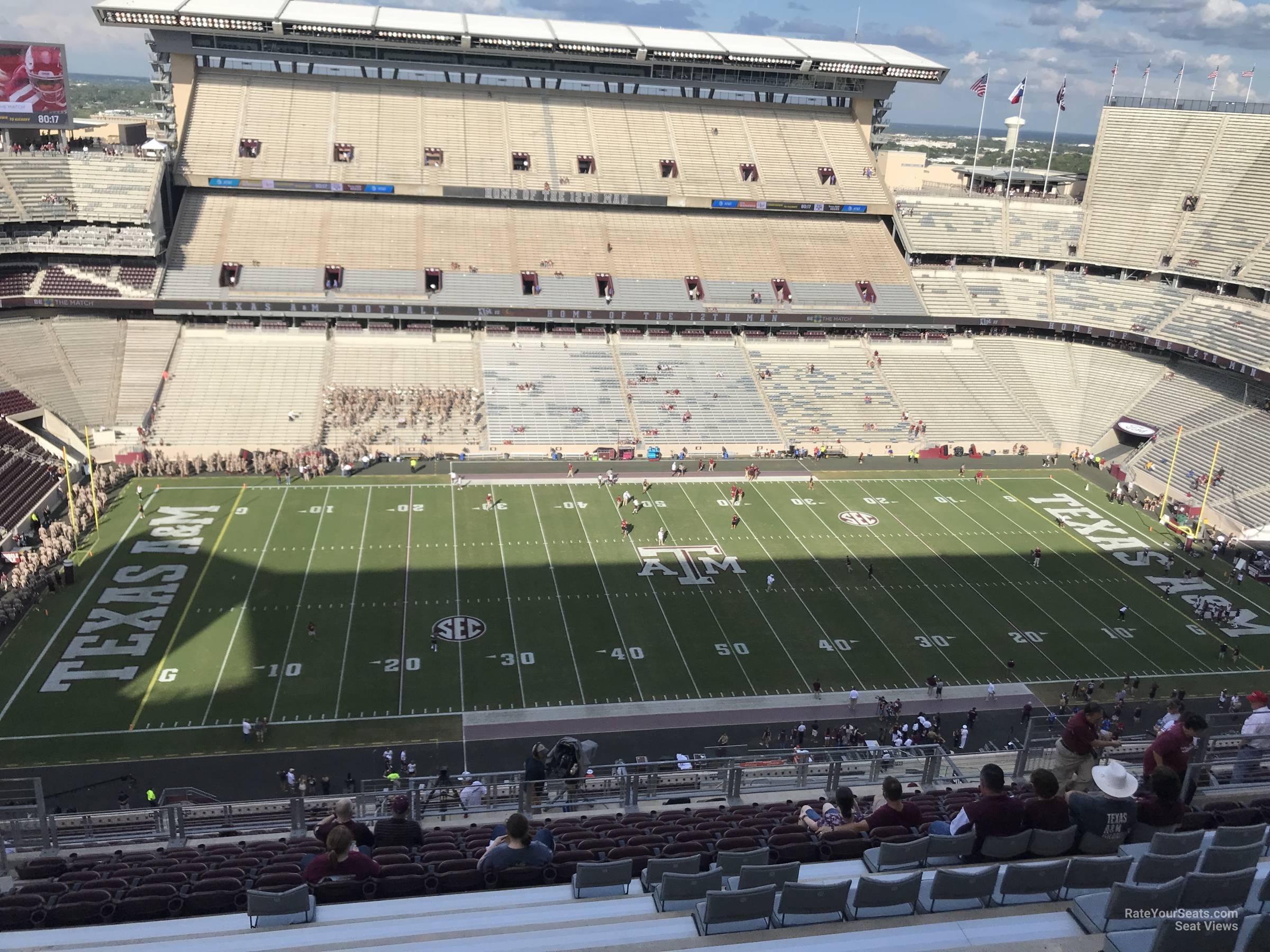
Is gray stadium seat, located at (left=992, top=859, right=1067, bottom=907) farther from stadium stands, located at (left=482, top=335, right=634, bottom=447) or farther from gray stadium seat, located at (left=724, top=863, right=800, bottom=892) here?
stadium stands, located at (left=482, top=335, right=634, bottom=447)

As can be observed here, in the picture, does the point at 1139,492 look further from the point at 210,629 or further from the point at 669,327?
the point at 210,629

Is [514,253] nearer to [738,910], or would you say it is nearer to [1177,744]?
[1177,744]

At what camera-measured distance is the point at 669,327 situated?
5425 centimetres

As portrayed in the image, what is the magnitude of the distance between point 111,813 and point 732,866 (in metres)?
10.6

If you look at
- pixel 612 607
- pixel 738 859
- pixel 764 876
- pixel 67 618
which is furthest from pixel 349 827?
pixel 67 618

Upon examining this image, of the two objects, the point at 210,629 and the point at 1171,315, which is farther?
the point at 1171,315

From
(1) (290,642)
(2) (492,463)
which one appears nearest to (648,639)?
(1) (290,642)

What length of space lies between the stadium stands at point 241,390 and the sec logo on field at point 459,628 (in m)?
17.0

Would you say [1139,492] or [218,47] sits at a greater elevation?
[218,47]

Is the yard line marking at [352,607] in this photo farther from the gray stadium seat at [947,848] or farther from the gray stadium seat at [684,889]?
the gray stadium seat at [947,848]

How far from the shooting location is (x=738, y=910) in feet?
23.9

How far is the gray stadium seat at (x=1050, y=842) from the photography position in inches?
336

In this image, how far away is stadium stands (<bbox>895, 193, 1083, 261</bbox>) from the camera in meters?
59.1

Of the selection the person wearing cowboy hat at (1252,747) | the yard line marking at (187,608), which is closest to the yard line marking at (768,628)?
the person wearing cowboy hat at (1252,747)
